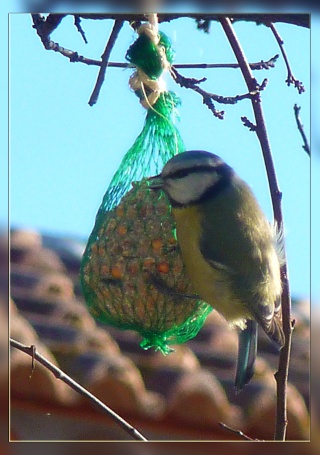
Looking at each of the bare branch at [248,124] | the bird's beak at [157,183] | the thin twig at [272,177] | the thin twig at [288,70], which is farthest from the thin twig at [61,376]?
the thin twig at [288,70]

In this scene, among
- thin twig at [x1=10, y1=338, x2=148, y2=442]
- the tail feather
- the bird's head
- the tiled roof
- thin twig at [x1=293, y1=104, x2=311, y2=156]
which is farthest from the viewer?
the tiled roof

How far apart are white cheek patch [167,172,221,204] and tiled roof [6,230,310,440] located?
1.59 ft

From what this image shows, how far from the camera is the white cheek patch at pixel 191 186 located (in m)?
1.57

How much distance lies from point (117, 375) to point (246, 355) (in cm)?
38

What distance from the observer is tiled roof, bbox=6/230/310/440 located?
1.83 metres

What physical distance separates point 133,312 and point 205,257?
0.53 ft

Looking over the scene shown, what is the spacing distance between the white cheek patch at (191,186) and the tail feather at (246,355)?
0.27 meters

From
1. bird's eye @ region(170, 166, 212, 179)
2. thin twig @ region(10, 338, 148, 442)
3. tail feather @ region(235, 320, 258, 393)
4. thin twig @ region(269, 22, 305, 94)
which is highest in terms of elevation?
thin twig @ region(269, 22, 305, 94)

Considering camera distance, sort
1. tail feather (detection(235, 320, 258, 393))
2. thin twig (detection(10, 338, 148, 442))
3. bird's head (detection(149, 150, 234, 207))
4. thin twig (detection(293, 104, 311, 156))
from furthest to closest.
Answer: tail feather (detection(235, 320, 258, 393)) < bird's head (detection(149, 150, 234, 207)) < thin twig (detection(293, 104, 311, 156)) < thin twig (detection(10, 338, 148, 442))

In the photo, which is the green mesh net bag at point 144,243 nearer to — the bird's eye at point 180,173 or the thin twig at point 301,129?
the bird's eye at point 180,173

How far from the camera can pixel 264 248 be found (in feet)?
5.32

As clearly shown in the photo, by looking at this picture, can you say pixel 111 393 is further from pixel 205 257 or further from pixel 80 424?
pixel 205 257

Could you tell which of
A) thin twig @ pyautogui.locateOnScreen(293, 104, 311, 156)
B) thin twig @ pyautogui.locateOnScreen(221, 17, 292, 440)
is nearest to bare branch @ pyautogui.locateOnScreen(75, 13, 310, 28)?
thin twig @ pyautogui.locateOnScreen(221, 17, 292, 440)

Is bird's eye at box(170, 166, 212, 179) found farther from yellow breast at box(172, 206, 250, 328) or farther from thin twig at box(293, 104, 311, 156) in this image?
thin twig at box(293, 104, 311, 156)
